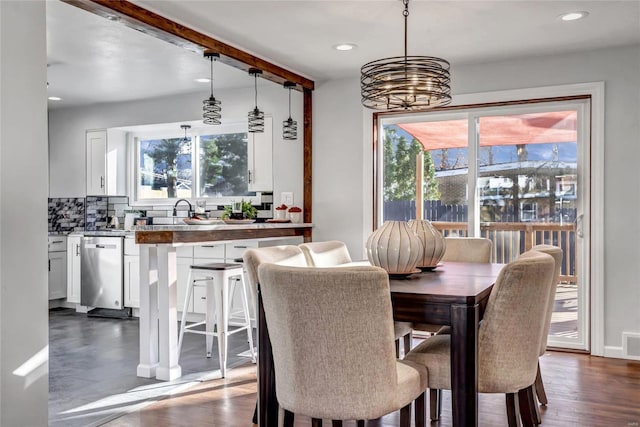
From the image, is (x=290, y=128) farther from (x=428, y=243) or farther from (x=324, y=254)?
(x=428, y=243)

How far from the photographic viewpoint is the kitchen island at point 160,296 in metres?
3.53

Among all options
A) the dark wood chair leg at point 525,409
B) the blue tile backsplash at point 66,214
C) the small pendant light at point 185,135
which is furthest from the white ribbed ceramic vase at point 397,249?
the blue tile backsplash at point 66,214

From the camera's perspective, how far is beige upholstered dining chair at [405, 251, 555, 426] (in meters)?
2.07

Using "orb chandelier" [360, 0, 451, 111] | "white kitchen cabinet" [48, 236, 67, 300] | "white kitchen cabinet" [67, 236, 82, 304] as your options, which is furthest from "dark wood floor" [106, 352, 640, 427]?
"white kitchen cabinet" [48, 236, 67, 300]

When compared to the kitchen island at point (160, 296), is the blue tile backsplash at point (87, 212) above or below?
above

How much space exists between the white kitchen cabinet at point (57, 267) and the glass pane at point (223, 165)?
168 centimetres

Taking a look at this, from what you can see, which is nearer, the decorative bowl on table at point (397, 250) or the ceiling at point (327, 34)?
the decorative bowl on table at point (397, 250)

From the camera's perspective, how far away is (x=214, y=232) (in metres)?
3.94

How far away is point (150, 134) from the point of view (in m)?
6.53

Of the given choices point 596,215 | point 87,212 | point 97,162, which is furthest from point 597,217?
point 87,212

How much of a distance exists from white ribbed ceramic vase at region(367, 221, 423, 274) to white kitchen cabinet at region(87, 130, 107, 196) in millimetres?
4756

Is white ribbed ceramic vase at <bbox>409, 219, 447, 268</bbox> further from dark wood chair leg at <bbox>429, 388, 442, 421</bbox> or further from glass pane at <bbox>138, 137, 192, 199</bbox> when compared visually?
glass pane at <bbox>138, 137, 192, 199</bbox>

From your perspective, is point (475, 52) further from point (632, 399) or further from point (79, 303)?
point (79, 303)

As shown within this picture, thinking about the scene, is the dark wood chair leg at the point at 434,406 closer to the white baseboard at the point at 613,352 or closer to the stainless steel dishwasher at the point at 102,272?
the white baseboard at the point at 613,352
